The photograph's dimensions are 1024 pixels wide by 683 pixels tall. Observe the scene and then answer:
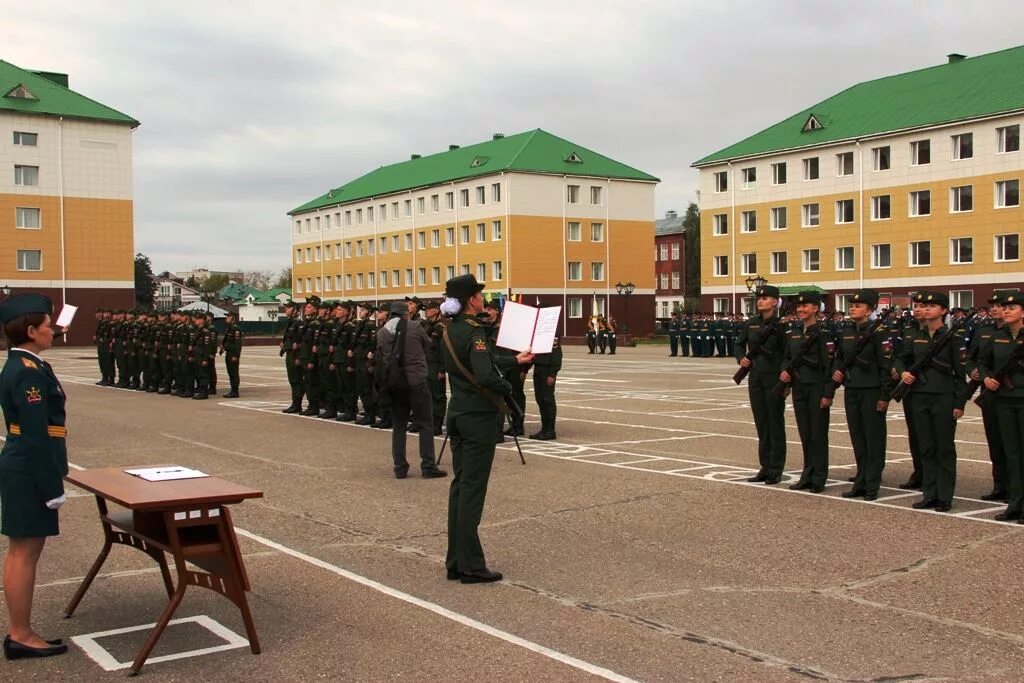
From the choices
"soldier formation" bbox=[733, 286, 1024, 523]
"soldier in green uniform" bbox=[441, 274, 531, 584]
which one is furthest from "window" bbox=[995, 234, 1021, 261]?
"soldier in green uniform" bbox=[441, 274, 531, 584]

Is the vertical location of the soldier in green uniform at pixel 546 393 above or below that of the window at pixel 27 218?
below

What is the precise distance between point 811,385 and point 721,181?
58.8m

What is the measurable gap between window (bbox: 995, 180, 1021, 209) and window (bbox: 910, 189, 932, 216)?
12.4 ft

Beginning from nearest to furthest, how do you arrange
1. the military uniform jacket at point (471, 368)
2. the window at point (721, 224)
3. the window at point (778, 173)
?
the military uniform jacket at point (471, 368), the window at point (778, 173), the window at point (721, 224)

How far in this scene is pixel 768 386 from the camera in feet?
36.7

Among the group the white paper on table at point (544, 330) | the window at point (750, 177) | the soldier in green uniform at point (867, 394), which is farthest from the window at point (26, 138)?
the soldier in green uniform at point (867, 394)

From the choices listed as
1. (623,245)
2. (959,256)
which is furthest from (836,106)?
(623,245)

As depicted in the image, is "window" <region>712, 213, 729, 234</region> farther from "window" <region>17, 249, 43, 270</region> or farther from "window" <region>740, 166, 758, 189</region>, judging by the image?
"window" <region>17, 249, 43, 270</region>

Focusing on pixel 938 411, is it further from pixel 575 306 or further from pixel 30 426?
pixel 575 306

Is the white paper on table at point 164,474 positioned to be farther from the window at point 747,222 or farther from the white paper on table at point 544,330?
the window at point 747,222

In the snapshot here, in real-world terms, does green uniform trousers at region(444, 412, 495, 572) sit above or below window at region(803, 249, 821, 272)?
below

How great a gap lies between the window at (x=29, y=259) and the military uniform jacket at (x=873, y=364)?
6601cm

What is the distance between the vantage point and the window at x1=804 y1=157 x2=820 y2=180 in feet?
201

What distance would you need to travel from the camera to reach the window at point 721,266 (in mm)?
67669
